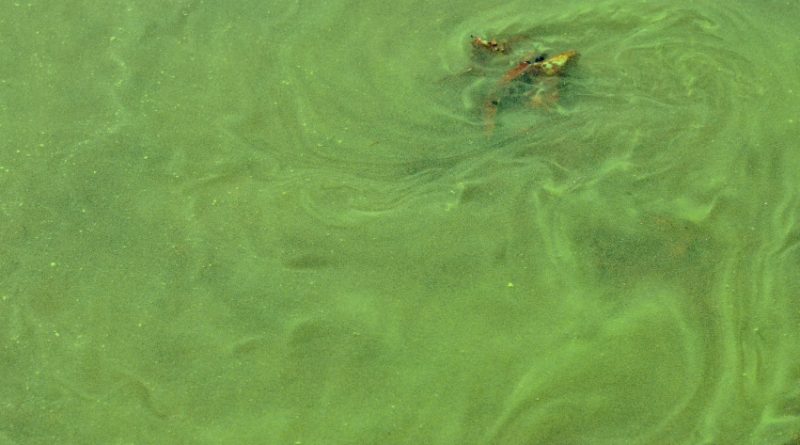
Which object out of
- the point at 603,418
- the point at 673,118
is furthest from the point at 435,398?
the point at 673,118

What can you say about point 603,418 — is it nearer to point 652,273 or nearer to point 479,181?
point 652,273

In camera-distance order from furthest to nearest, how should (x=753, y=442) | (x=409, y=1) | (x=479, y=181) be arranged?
1. (x=409, y=1)
2. (x=479, y=181)
3. (x=753, y=442)

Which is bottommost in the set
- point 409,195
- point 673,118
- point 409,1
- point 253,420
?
point 253,420

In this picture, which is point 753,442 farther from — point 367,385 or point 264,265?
point 264,265

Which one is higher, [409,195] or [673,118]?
[673,118]

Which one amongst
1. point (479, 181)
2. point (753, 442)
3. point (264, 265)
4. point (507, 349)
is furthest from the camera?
point (479, 181)

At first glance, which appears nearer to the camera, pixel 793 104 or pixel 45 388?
pixel 45 388

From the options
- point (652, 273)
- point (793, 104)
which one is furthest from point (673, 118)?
point (652, 273)
